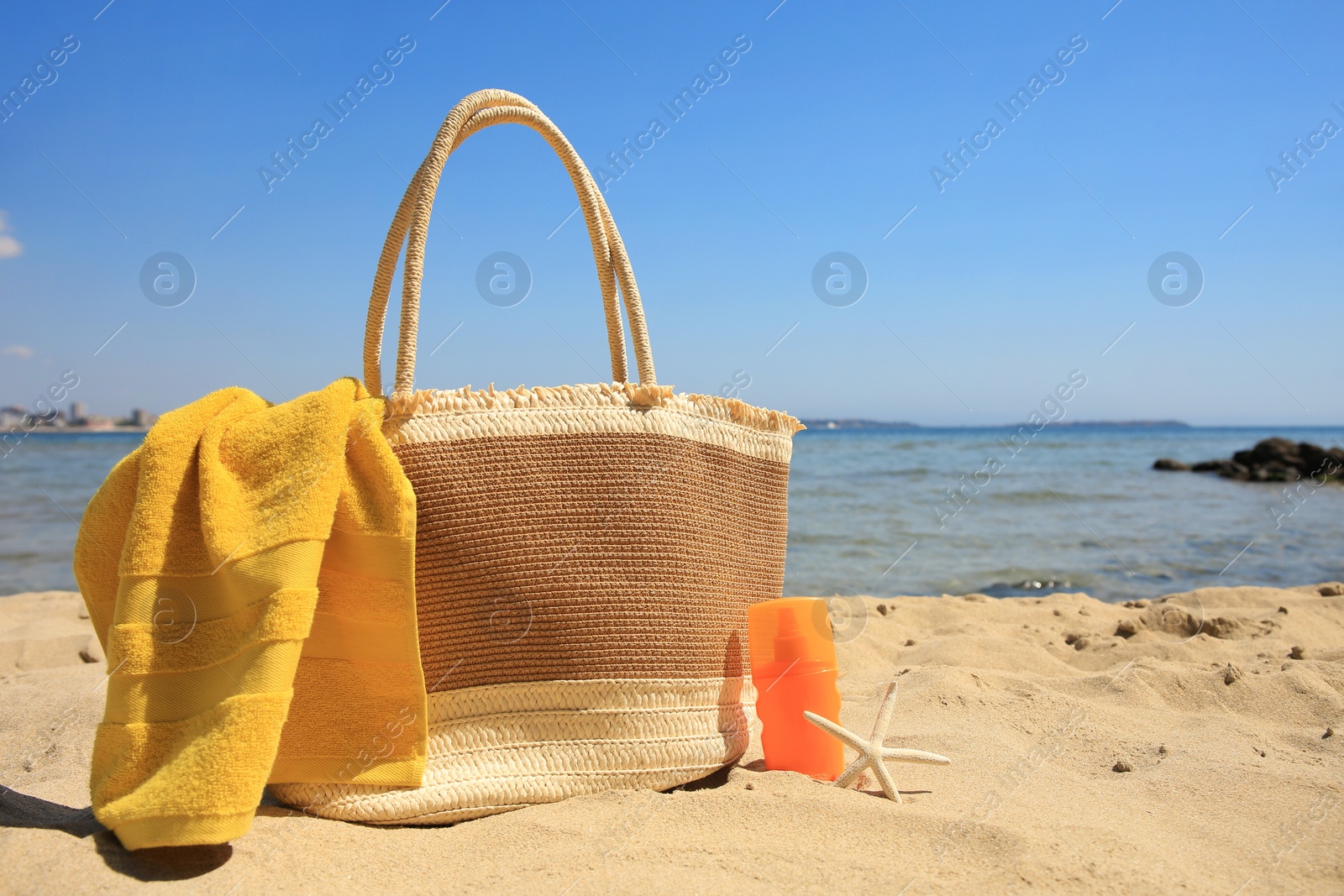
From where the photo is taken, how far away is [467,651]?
2004mm

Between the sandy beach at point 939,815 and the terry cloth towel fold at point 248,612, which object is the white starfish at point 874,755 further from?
the terry cloth towel fold at point 248,612

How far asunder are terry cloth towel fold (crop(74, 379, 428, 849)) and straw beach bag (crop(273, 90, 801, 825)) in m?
0.12

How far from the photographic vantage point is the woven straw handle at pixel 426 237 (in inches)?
80.1

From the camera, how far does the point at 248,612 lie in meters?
1.68

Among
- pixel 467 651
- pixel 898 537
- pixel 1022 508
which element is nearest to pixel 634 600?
pixel 467 651

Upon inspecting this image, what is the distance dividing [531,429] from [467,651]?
1.85 feet

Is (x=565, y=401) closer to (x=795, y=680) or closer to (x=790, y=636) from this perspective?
(x=790, y=636)

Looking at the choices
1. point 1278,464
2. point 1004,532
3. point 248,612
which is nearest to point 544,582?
point 248,612

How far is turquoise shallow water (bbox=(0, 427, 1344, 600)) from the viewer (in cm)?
632

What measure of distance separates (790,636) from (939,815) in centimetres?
58

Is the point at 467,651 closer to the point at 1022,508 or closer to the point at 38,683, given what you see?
the point at 38,683

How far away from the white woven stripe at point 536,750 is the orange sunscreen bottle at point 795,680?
0.69 feet

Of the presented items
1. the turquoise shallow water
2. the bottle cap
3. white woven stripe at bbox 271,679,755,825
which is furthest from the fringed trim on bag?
the turquoise shallow water

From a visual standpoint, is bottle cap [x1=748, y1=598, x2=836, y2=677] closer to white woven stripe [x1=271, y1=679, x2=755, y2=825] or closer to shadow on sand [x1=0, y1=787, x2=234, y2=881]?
white woven stripe [x1=271, y1=679, x2=755, y2=825]
